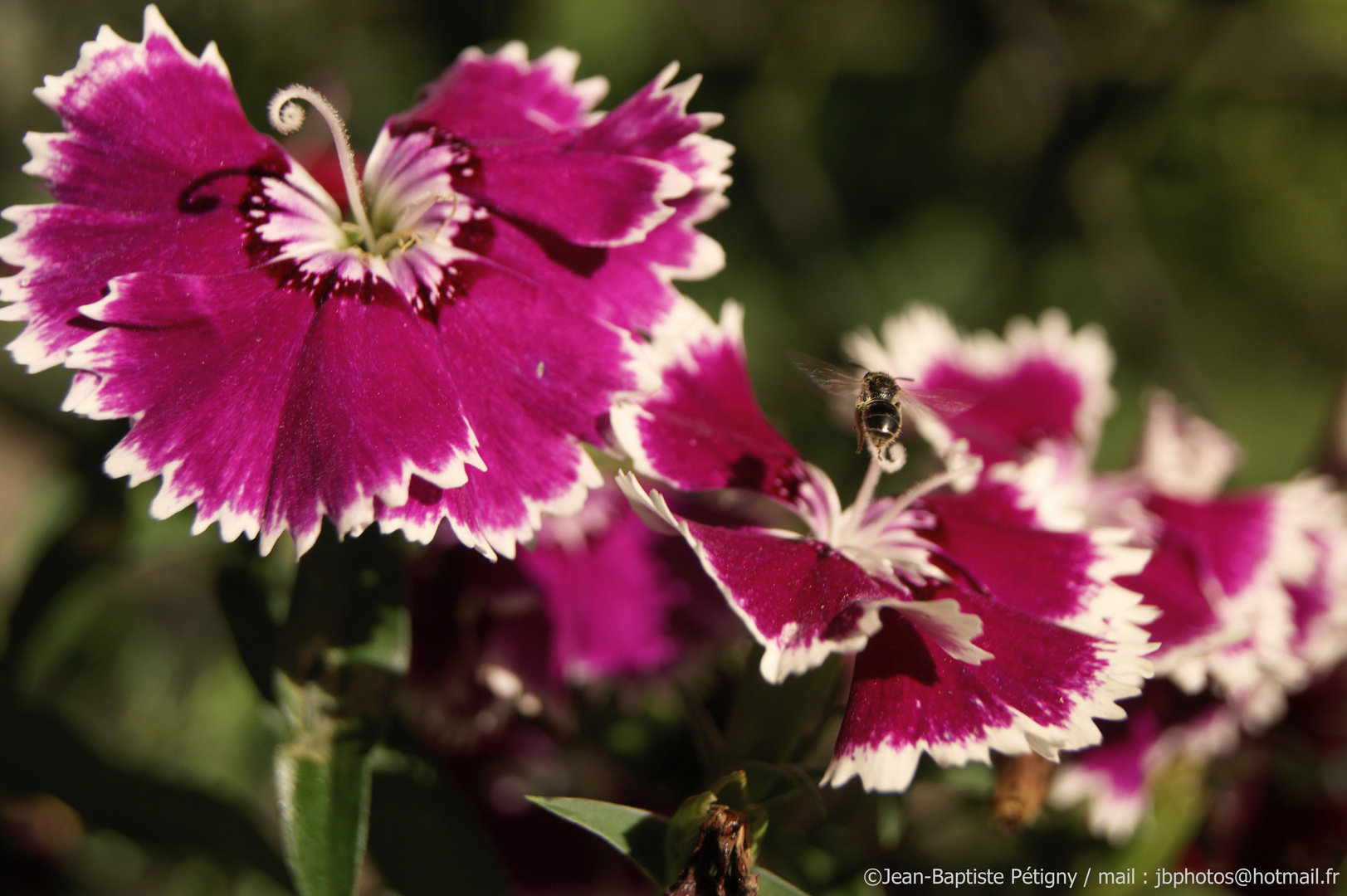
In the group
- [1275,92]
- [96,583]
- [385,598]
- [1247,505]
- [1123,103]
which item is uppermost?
[1275,92]

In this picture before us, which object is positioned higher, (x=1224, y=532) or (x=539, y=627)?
(x=1224, y=532)

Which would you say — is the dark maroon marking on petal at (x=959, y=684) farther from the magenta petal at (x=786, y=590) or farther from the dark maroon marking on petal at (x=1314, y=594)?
the dark maroon marking on petal at (x=1314, y=594)

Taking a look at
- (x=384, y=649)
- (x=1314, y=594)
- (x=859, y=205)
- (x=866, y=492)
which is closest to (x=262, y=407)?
(x=384, y=649)

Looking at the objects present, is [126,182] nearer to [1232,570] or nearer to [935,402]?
[935,402]

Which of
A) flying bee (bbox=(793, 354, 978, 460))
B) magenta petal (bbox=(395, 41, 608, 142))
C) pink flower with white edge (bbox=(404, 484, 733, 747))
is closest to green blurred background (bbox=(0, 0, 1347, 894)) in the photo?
pink flower with white edge (bbox=(404, 484, 733, 747))

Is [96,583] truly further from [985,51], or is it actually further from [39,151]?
[985,51]

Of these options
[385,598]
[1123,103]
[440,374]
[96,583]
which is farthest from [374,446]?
[1123,103]
